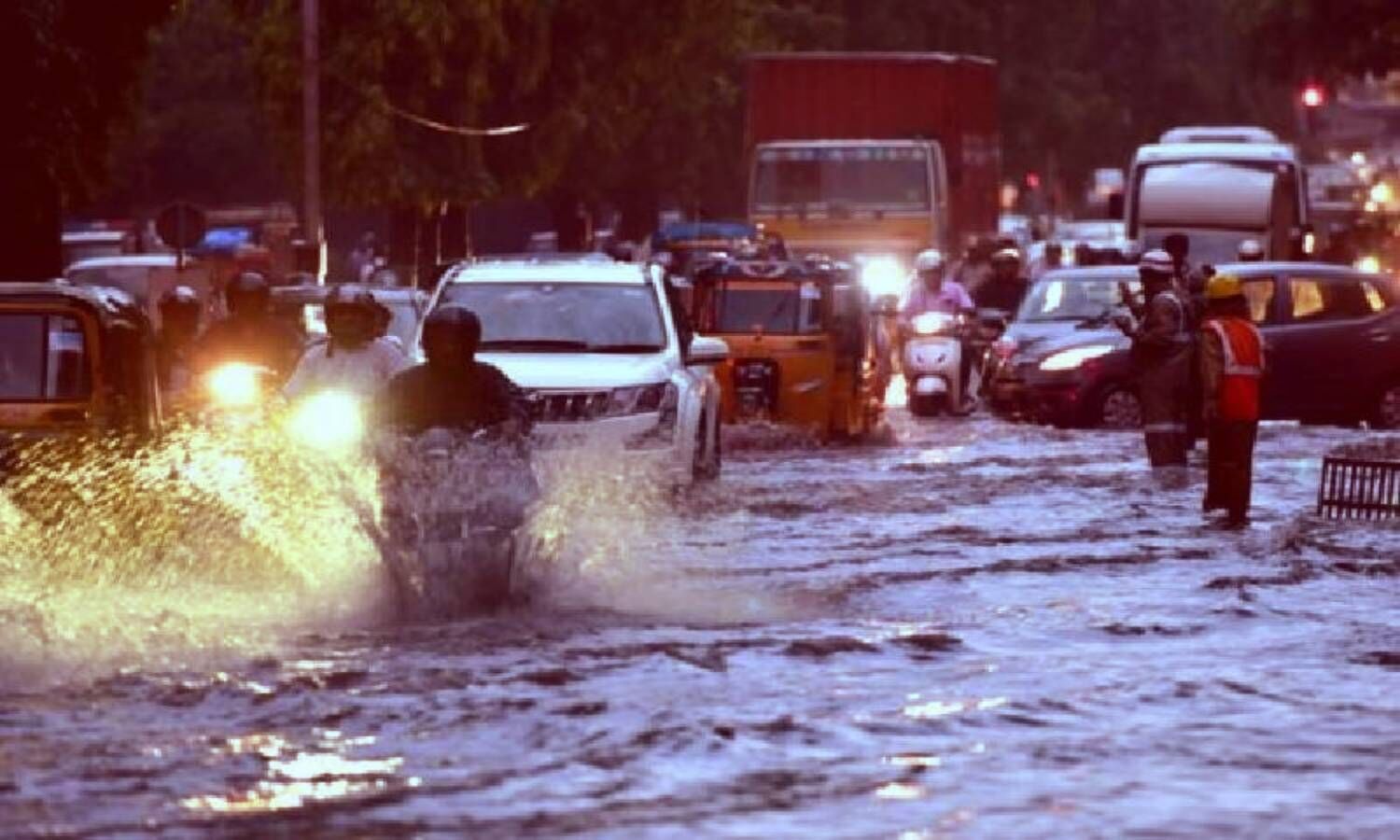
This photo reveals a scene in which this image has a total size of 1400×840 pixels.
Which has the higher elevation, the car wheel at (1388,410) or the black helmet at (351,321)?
the black helmet at (351,321)

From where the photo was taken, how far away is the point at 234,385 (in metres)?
24.3

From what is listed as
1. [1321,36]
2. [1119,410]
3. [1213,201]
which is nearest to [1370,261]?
[1321,36]

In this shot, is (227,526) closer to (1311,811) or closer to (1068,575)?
(1068,575)

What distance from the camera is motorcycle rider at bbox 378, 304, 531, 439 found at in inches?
655

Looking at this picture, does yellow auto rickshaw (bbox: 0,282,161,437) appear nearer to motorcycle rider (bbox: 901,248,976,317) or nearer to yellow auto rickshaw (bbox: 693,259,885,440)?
yellow auto rickshaw (bbox: 693,259,885,440)

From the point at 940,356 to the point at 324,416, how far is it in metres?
19.3

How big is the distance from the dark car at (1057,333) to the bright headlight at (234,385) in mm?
12217

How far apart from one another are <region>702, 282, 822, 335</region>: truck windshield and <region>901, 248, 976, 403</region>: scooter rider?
14.6 feet

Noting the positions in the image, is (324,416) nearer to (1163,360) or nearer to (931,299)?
(1163,360)

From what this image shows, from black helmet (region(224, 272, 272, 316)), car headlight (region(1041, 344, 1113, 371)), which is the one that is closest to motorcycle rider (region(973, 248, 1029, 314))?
car headlight (region(1041, 344, 1113, 371))

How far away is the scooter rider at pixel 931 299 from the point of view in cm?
3872

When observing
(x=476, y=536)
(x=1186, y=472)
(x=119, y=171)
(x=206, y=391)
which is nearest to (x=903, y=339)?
(x=1186, y=472)

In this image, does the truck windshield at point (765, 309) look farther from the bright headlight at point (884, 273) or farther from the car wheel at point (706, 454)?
the bright headlight at point (884, 273)

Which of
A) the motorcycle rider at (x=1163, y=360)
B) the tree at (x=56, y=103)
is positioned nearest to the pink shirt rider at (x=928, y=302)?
the tree at (x=56, y=103)
